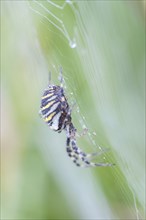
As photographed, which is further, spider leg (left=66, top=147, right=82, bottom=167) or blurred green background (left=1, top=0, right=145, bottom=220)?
spider leg (left=66, top=147, right=82, bottom=167)

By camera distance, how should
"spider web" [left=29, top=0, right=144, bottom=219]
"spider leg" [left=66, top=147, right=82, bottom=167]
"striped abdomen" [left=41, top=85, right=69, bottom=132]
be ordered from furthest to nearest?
"spider leg" [left=66, top=147, right=82, bottom=167] → "striped abdomen" [left=41, top=85, right=69, bottom=132] → "spider web" [left=29, top=0, right=144, bottom=219]

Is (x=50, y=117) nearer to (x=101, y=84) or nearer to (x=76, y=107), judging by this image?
(x=76, y=107)

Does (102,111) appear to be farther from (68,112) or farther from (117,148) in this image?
(68,112)

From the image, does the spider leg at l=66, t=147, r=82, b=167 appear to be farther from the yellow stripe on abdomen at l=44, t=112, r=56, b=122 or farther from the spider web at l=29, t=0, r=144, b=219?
the spider web at l=29, t=0, r=144, b=219

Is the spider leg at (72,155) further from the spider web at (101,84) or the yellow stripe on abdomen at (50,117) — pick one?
the spider web at (101,84)

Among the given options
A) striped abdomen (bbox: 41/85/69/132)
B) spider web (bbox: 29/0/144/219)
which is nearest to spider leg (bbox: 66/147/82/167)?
striped abdomen (bbox: 41/85/69/132)

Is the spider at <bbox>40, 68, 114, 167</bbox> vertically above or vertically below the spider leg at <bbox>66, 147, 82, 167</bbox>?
above

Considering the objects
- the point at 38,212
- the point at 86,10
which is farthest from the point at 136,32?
the point at 38,212

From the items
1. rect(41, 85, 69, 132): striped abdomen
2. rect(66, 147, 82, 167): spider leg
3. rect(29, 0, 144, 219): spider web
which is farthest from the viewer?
rect(66, 147, 82, 167): spider leg
